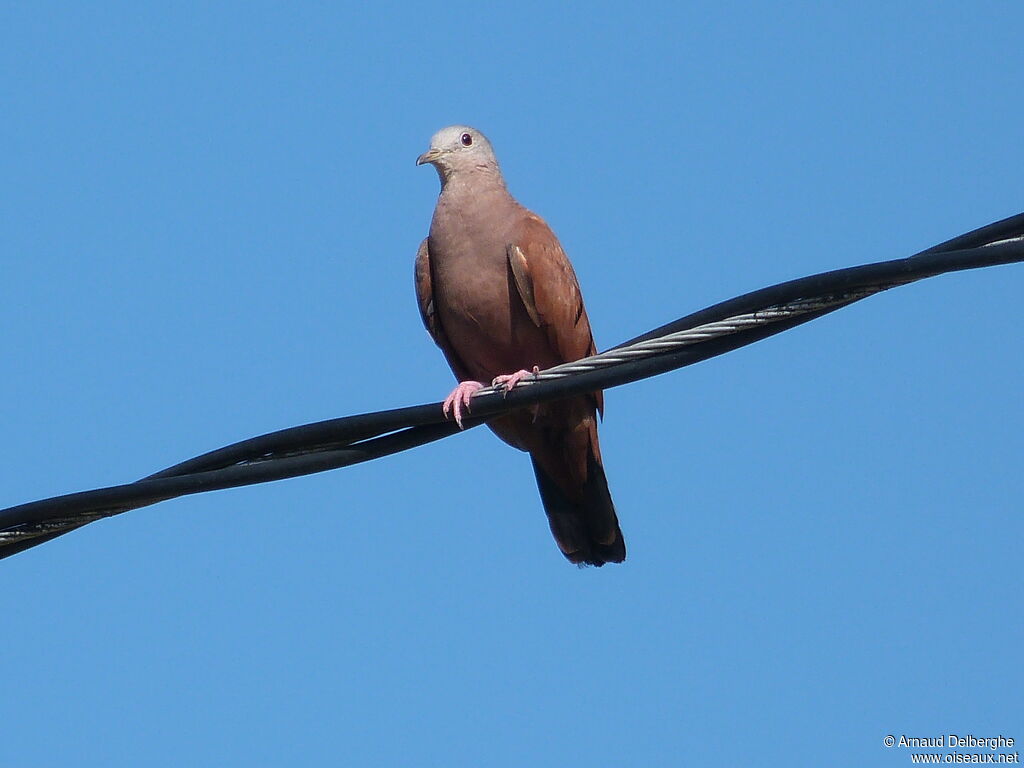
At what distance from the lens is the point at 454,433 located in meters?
4.23

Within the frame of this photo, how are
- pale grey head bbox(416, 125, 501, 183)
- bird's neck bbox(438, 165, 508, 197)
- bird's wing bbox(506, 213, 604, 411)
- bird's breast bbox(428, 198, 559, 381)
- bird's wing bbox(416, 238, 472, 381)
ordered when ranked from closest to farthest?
bird's wing bbox(506, 213, 604, 411) → bird's breast bbox(428, 198, 559, 381) → bird's wing bbox(416, 238, 472, 381) → bird's neck bbox(438, 165, 508, 197) → pale grey head bbox(416, 125, 501, 183)

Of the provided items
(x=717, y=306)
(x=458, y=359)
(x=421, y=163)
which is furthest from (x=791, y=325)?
(x=421, y=163)

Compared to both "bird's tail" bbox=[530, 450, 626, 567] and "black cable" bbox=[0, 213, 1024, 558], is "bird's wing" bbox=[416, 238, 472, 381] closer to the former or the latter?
"bird's tail" bbox=[530, 450, 626, 567]

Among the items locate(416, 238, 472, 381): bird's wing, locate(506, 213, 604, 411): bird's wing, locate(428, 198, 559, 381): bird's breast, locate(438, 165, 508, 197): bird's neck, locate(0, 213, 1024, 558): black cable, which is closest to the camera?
locate(0, 213, 1024, 558): black cable

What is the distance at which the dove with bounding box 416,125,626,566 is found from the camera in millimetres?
6242

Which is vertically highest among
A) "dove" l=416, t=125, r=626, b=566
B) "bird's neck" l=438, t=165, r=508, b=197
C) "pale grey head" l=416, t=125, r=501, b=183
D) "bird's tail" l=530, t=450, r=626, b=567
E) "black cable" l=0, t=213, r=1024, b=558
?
"pale grey head" l=416, t=125, r=501, b=183

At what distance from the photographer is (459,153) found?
7078mm

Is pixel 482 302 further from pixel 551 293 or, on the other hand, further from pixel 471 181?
pixel 471 181

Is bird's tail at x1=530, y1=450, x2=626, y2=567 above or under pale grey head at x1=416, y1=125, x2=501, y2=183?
under

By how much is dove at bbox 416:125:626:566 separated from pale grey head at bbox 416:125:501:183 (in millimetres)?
399

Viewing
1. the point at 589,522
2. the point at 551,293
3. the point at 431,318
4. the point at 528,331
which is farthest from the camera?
the point at 431,318

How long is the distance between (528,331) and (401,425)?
2.32 meters

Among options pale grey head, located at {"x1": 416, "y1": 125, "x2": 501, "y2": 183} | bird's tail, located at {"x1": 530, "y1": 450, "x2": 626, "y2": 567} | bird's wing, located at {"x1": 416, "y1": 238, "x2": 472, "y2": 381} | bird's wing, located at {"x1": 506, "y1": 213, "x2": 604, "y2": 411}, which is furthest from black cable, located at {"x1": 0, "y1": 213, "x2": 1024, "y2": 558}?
pale grey head, located at {"x1": 416, "y1": 125, "x2": 501, "y2": 183}

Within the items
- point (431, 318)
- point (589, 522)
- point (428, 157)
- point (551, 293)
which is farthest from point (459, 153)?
point (589, 522)
